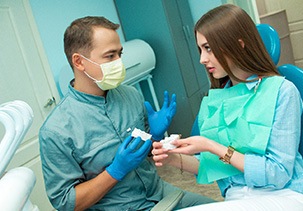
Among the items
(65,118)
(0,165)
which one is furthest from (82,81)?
(0,165)

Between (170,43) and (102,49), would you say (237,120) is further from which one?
(170,43)

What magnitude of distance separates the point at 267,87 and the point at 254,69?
3.3 inches

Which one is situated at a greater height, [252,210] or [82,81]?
[82,81]

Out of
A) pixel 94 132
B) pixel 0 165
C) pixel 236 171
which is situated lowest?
pixel 236 171

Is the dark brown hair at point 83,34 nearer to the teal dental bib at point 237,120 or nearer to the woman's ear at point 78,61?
the woman's ear at point 78,61

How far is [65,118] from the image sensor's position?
1.20 m

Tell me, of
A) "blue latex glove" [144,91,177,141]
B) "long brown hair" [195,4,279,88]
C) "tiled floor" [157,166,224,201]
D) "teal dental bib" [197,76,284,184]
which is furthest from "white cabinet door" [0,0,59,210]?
"long brown hair" [195,4,279,88]

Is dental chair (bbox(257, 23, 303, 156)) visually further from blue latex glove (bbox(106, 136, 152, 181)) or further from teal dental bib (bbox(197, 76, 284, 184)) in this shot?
blue latex glove (bbox(106, 136, 152, 181))

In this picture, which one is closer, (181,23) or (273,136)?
(273,136)

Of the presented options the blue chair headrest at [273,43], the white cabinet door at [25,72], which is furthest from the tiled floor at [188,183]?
the blue chair headrest at [273,43]

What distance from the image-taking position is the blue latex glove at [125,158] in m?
1.11

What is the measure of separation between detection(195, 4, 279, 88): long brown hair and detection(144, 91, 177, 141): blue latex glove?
29 cm

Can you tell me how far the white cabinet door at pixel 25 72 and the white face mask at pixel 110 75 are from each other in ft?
3.83

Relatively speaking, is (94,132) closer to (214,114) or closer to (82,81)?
(82,81)
